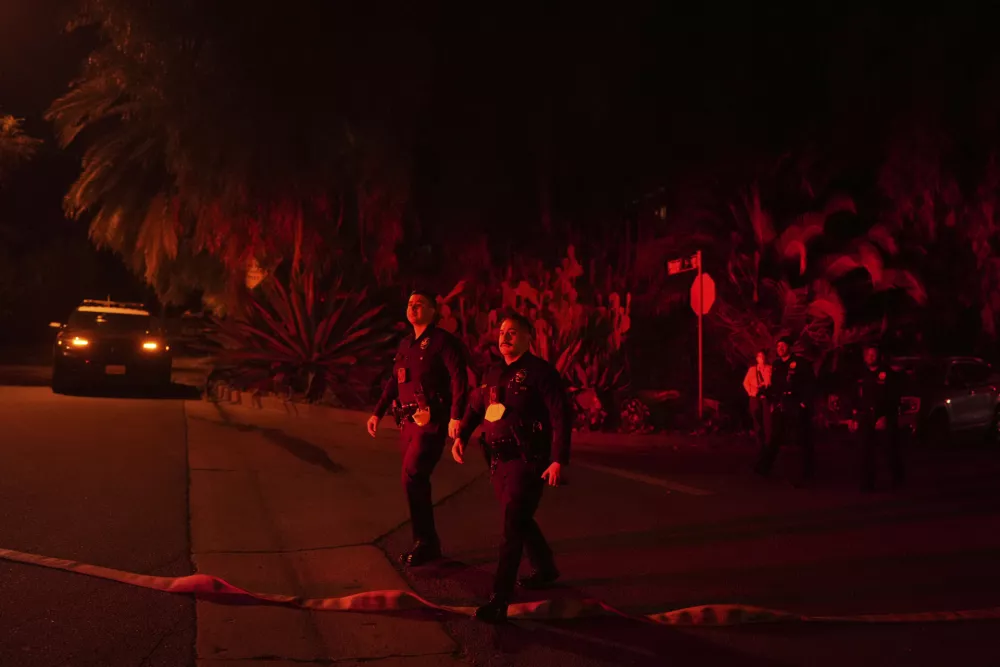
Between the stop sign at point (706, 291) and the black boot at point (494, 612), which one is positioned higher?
the stop sign at point (706, 291)

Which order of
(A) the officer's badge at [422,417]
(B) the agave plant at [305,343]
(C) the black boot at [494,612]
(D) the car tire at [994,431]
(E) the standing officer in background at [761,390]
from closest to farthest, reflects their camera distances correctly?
(C) the black boot at [494,612] < (A) the officer's badge at [422,417] < (E) the standing officer in background at [761,390] < (D) the car tire at [994,431] < (B) the agave plant at [305,343]

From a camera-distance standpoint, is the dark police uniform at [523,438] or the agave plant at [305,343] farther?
the agave plant at [305,343]

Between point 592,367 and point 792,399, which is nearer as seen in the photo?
point 792,399

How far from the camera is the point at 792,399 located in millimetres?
11273

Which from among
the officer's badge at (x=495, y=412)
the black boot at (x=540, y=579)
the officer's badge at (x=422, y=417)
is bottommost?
the black boot at (x=540, y=579)

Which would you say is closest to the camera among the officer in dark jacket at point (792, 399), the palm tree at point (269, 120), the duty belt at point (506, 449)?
the duty belt at point (506, 449)

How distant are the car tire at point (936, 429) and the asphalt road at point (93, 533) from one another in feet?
32.8

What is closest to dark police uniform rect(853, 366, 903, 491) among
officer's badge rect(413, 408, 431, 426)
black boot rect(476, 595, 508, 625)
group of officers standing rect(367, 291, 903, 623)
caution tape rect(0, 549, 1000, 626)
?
caution tape rect(0, 549, 1000, 626)

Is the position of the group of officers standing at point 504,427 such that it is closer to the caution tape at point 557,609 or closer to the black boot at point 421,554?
the black boot at point 421,554

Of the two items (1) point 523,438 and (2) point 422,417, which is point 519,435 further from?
(2) point 422,417

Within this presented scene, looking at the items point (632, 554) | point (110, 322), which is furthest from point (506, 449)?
point (110, 322)

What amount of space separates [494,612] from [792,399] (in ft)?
20.2

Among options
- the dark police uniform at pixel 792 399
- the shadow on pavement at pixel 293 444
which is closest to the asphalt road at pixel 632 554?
the dark police uniform at pixel 792 399

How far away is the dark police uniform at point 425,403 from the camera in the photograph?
722 centimetres
